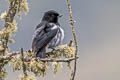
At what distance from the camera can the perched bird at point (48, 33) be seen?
8.18m

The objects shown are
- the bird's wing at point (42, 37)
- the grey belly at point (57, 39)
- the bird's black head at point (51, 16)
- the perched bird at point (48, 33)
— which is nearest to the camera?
the bird's wing at point (42, 37)

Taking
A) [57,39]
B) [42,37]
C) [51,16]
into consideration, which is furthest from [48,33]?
[51,16]

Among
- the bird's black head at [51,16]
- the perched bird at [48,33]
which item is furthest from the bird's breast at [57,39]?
the bird's black head at [51,16]

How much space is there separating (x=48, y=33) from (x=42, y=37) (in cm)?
49

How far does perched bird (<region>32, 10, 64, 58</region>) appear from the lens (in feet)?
26.8

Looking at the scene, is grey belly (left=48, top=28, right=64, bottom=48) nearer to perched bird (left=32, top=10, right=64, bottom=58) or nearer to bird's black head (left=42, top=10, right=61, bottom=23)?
perched bird (left=32, top=10, right=64, bottom=58)

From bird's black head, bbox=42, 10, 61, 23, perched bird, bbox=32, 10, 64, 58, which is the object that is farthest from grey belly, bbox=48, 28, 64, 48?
bird's black head, bbox=42, 10, 61, 23

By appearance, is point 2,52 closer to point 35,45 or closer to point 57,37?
point 35,45

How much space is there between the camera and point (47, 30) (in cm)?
905

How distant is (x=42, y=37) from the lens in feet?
27.9

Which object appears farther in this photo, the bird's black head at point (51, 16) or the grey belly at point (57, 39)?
the bird's black head at point (51, 16)

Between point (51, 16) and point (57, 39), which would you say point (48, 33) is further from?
point (51, 16)

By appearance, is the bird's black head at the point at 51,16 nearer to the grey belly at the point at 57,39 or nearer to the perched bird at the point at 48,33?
the perched bird at the point at 48,33

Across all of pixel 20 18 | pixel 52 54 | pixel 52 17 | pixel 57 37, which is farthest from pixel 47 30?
pixel 20 18
